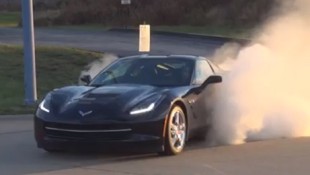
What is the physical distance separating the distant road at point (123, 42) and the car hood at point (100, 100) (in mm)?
18991

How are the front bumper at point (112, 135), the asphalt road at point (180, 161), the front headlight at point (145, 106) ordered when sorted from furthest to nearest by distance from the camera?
1. the front headlight at point (145, 106)
2. the front bumper at point (112, 135)
3. the asphalt road at point (180, 161)

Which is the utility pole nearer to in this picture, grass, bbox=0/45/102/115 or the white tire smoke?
grass, bbox=0/45/102/115

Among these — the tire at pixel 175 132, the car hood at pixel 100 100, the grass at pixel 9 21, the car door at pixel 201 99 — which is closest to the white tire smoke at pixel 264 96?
the car door at pixel 201 99

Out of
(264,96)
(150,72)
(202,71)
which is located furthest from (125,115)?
(264,96)

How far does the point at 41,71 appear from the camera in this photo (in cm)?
2153

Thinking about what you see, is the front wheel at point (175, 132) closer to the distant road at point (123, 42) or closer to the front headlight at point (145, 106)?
the front headlight at point (145, 106)

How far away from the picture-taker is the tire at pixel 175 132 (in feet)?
35.4

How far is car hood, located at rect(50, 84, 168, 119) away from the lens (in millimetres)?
10617

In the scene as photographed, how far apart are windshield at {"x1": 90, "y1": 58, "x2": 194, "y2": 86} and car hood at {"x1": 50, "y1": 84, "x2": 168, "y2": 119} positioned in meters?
0.57

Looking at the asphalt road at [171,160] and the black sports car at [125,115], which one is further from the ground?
the black sports car at [125,115]

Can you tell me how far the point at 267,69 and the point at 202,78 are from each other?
5.95ft

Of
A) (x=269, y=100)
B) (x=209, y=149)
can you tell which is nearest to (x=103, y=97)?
(x=209, y=149)

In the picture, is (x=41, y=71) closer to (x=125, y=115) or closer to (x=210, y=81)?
(x=210, y=81)

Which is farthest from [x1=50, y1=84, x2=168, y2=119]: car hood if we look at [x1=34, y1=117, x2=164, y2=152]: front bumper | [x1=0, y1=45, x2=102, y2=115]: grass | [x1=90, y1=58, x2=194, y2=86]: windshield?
[x1=0, y1=45, x2=102, y2=115]: grass
